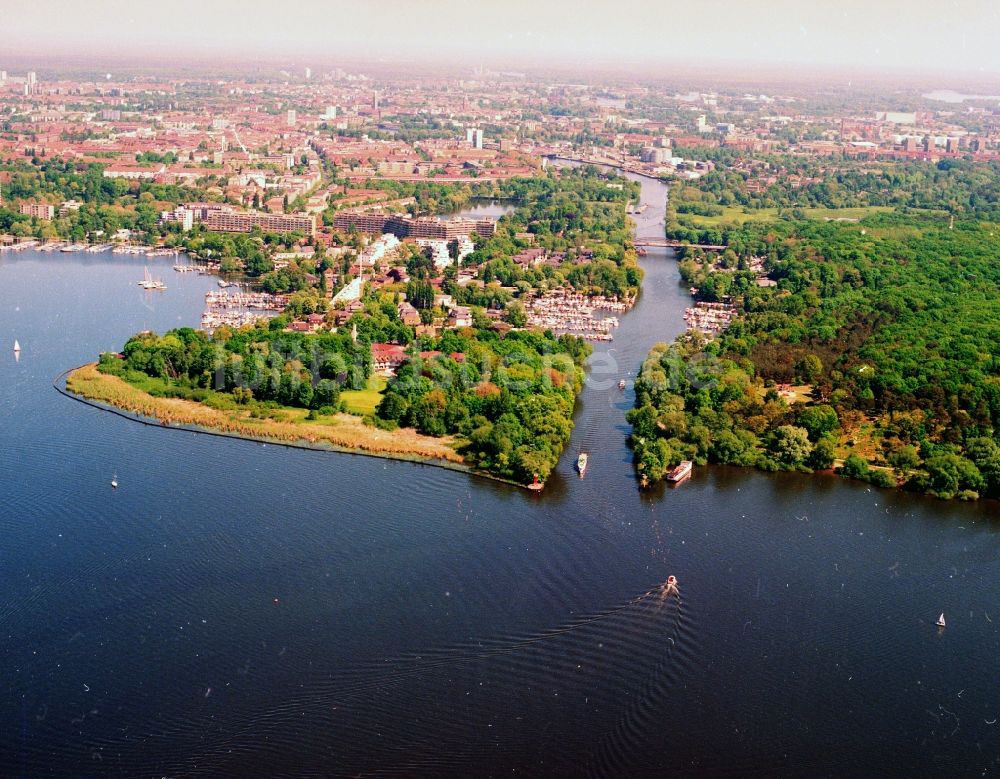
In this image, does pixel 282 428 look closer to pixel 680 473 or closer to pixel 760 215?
pixel 680 473

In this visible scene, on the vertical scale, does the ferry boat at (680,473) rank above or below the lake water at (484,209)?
below

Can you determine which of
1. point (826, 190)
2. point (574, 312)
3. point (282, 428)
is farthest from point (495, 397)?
point (826, 190)

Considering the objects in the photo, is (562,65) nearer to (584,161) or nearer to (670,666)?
(584,161)

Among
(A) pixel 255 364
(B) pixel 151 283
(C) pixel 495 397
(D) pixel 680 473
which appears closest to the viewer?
(D) pixel 680 473

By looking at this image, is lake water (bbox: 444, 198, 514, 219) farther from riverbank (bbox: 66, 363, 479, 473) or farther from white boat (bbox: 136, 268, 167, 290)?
riverbank (bbox: 66, 363, 479, 473)

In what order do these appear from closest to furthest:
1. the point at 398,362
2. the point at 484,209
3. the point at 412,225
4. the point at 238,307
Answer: the point at 398,362
the point at 238,307
the point at 412,225
the point at 484,209

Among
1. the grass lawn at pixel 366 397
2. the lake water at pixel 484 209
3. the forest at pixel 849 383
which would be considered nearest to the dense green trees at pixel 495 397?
the grass lawn at pixel 366 397

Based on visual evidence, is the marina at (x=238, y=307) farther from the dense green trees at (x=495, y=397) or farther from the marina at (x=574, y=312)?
the marina at (x=574, y=312)

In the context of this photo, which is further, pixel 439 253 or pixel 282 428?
pixel 439 253
